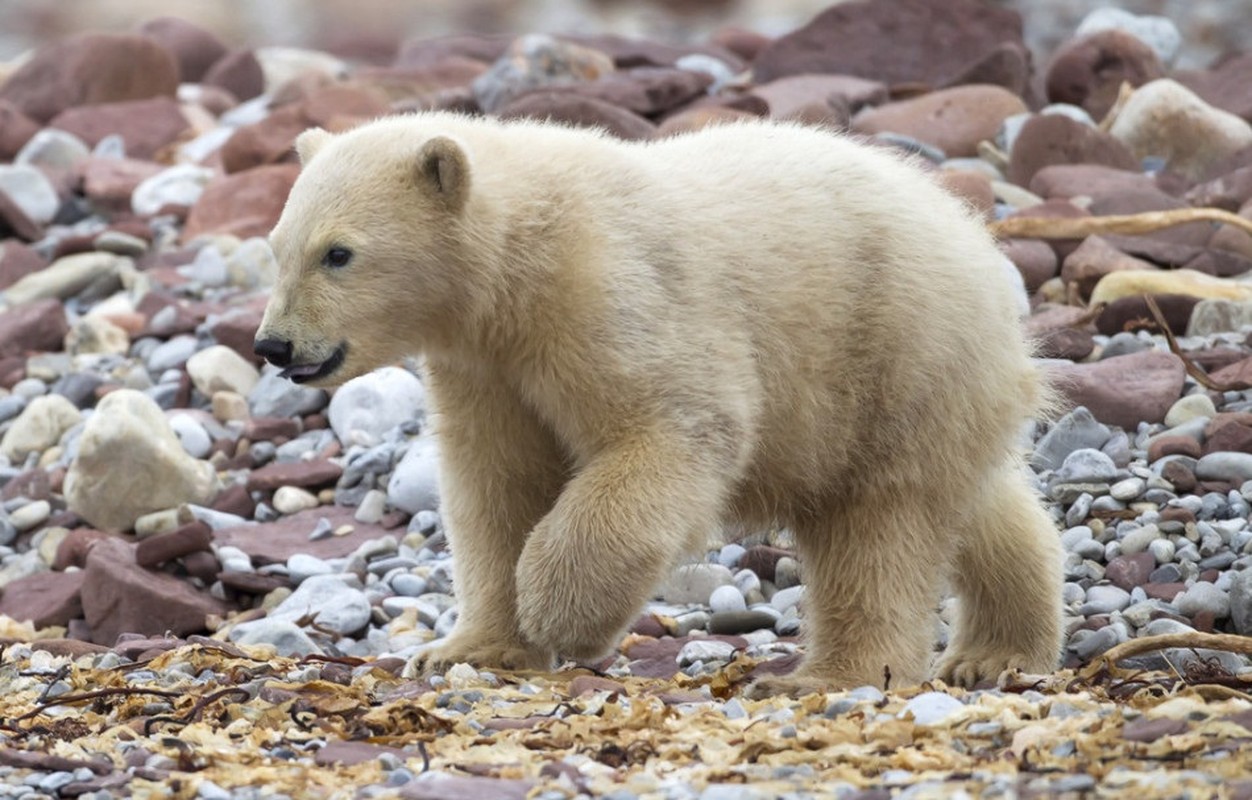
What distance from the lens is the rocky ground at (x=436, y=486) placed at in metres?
4.42

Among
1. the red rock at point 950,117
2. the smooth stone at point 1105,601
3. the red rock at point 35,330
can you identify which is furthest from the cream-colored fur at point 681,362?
the red rock at point 950,117

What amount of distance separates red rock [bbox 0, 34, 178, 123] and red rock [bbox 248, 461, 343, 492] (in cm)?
735

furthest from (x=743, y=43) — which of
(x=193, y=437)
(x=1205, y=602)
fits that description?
(x=1205, y=602)

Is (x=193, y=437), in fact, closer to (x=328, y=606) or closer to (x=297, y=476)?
(x=297, y=476)

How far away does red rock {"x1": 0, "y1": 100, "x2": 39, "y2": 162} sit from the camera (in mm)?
13688

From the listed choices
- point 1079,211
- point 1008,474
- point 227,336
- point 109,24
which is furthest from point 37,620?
point 109,24

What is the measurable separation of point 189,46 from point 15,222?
540cm

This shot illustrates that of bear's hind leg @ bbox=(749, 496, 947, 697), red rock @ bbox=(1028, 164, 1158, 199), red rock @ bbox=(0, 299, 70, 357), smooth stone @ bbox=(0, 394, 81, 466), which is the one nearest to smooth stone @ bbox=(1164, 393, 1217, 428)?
bear's hind leg @ bbox=(749, 496, 947, 697)

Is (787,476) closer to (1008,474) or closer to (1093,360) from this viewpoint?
(1008,474)

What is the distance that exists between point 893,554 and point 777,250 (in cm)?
100

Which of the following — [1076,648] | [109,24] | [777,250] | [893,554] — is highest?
[777,250]

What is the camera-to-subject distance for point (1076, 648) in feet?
20.9

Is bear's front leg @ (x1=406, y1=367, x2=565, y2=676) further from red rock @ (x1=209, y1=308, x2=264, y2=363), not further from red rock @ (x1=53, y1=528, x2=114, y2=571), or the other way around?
red rock @ (x1=209, y1=308, x2=264, y2=363)

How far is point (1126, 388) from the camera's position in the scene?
7.69 metres
